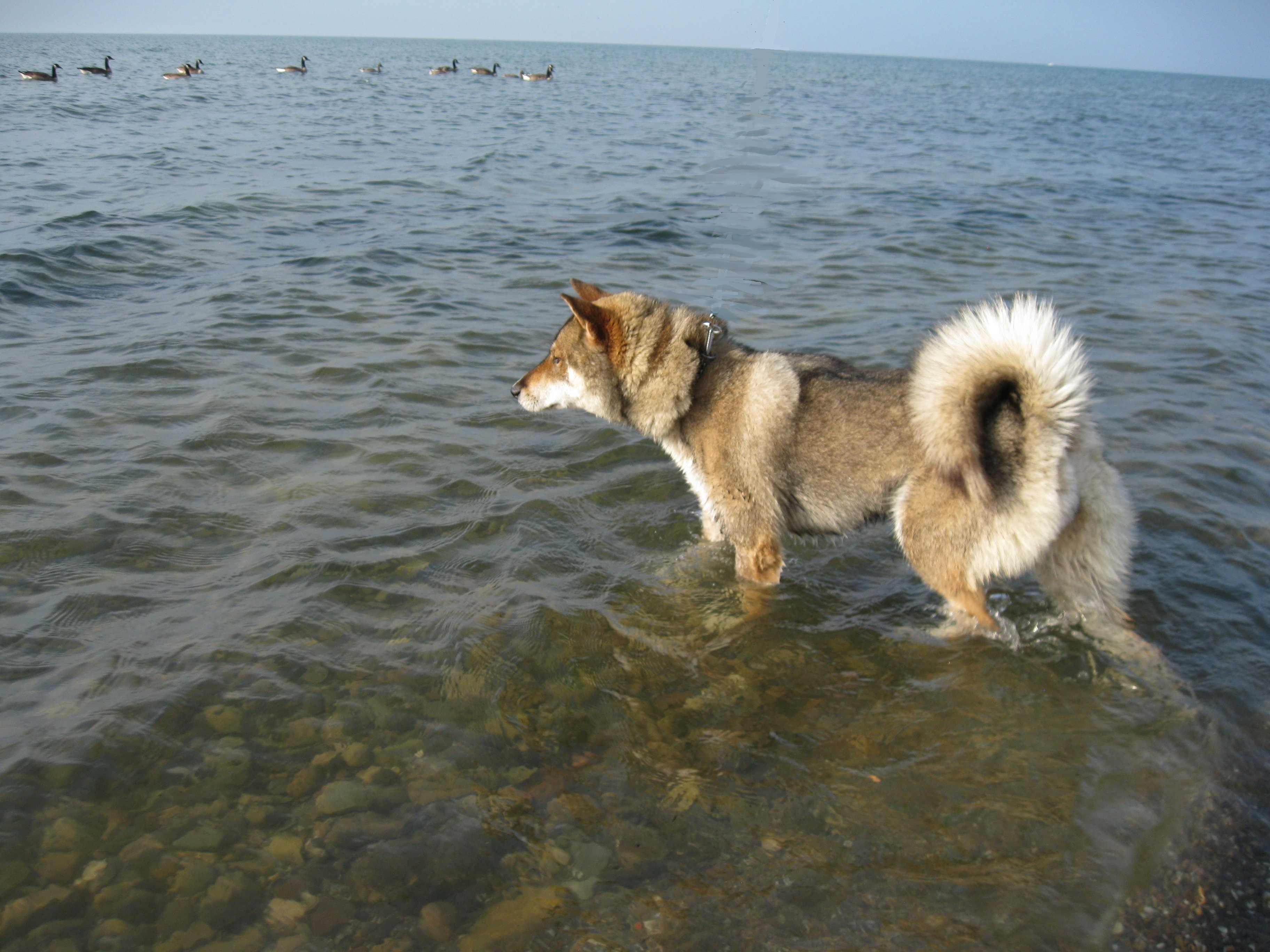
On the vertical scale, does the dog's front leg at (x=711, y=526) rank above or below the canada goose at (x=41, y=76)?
below

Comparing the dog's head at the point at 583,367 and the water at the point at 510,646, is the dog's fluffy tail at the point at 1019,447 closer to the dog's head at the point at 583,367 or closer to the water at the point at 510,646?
the water at the point at 510,646

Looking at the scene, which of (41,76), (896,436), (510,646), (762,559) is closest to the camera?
(896,436)

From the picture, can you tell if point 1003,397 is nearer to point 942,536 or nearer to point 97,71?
point 942,536

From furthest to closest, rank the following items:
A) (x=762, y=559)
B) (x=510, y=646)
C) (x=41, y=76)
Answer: (x=41, y=76)
(x=762, y=559)
(x=510, y=646)

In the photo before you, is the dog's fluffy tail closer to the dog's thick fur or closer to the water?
the dog's thick fur

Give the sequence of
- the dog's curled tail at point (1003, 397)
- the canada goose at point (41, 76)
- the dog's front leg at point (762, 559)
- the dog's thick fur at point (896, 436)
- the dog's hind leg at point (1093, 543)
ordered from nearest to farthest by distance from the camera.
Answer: the dog's curled tail at point (1003, 397)
the dog's thick fur at point (896, 436)
the dog's hind leg at point (1093, 543)
the dog's front leg at point (762, 559)
the canada goose at point (41, 76)

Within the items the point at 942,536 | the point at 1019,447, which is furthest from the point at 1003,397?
the point at 942,536

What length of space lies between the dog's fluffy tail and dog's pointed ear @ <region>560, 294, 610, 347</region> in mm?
2021

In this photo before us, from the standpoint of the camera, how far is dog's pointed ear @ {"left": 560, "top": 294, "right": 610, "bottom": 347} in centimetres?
507

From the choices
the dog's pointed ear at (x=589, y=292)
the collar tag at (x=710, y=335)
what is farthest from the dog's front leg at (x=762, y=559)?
the dog's pointed ear at (x=589, y=292)

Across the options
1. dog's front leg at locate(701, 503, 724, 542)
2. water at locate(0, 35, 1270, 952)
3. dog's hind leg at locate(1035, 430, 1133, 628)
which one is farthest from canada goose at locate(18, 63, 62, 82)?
dog's hind leg at locate(1035, 430, 1133, 628)

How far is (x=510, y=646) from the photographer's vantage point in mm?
4582

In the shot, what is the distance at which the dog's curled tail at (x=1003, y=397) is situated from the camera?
12.4 feet

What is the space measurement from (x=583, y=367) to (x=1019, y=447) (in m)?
2.76
